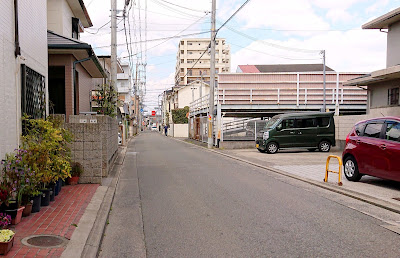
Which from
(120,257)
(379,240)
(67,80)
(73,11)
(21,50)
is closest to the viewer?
(120,257)

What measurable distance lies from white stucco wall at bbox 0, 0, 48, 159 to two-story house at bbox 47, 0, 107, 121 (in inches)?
97.5

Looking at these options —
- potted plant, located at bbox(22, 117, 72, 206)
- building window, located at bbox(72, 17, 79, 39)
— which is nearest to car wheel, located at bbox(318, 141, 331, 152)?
building window, located at bbox(72, 17, 79, 39)

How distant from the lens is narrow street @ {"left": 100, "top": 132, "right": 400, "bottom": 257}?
4.78 metres

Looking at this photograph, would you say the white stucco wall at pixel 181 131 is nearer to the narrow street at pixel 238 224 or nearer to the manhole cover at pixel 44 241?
the narrow street at pixel 238 224

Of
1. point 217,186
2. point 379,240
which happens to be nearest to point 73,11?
point 217,186

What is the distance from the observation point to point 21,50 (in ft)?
24.0

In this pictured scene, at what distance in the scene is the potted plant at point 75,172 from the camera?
8930 millimetres

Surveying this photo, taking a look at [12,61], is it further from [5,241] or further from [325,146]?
[325,146]

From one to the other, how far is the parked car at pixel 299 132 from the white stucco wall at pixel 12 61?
14.2 meters

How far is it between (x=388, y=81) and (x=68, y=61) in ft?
51.0

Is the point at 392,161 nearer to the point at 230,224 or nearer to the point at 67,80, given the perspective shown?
the point at 230,224

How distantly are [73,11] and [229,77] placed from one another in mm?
12288

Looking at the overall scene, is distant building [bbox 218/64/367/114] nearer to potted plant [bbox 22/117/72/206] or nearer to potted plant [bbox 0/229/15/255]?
potted plant [bbox 22/117/72/206]

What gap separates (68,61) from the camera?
12.1 metres
